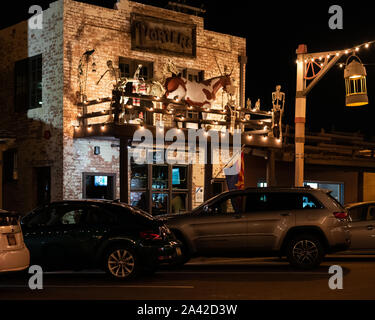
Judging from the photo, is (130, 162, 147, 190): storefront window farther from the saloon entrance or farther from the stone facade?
the stone facade

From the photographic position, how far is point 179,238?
14.2m

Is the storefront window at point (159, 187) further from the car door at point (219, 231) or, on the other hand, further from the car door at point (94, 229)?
the car door at point (94, 229)

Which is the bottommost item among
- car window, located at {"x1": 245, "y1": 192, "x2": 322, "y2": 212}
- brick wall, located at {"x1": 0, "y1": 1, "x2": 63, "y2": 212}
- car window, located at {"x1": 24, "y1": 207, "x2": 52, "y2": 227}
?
car window, located at {"x1": 24, "y1": 207, "x2": 52, "y2": 227}

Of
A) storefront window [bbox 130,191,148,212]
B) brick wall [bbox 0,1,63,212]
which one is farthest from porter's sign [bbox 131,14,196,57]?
storefront window [bbox 130,191,148,212]

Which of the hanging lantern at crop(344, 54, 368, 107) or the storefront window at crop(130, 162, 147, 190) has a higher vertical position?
the hanging lantern at crop(344, 54, 368, 107)

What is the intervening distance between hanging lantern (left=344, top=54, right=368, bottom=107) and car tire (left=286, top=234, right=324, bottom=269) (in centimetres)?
489

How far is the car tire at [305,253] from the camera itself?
14.0 meters

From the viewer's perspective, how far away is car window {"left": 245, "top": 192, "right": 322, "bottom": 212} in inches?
562

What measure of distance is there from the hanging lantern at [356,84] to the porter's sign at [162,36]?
7.40 m

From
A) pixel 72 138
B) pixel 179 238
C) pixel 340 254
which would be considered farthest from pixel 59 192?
pixel 340 254

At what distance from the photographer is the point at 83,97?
20156 mm

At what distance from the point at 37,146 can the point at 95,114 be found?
9.70 feet

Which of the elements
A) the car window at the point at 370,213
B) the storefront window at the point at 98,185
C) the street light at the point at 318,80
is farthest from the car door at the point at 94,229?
the storefront window at the point at 98,185

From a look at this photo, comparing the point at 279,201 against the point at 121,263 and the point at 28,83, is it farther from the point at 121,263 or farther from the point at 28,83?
the point at 28,83
